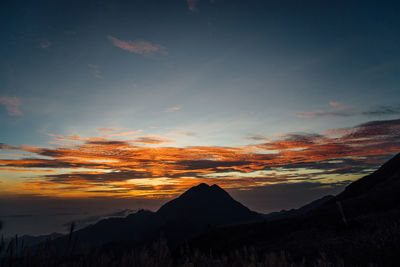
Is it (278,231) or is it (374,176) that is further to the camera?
(374,176)

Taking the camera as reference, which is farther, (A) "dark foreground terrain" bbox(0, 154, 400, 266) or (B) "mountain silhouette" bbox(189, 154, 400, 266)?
(B) "mountain silhouette" bbox(189, 154, 400, 266)

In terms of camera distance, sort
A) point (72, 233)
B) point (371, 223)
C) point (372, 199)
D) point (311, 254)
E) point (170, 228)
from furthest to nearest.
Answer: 1. point (170, 228)
2. point (372, 199)
3. point (371, 223)
4. point (311, 254)
5. point (72, 233)

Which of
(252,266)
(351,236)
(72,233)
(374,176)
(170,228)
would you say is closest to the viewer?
(72,233)

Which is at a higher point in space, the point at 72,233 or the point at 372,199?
the point at 72,233

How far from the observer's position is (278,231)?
189 ft

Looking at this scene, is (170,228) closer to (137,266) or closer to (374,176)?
(374,176)

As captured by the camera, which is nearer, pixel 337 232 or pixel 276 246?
pixel 337 232

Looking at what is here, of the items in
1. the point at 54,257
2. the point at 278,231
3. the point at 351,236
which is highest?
the point at 54,257

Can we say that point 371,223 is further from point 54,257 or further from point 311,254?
point 54,257

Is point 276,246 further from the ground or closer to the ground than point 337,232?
closer to the ground

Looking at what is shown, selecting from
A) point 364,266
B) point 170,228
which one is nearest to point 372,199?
point 364,266

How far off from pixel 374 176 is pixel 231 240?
85928mm

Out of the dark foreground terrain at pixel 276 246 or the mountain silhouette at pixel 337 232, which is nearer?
the dark foreground terrain at pixel 276 246

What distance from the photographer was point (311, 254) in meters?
28.4
